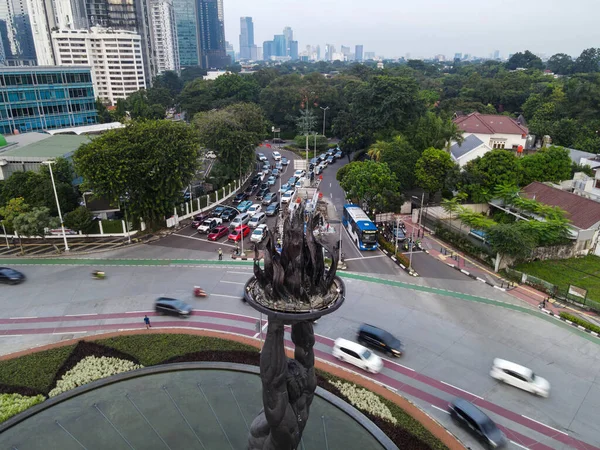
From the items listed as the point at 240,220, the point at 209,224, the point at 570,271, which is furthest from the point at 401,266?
the point at 209,224

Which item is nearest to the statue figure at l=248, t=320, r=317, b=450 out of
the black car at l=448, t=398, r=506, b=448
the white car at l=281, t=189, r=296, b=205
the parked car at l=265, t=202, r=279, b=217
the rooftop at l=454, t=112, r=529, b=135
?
the black car at l=448, t=398, r=506, b=448

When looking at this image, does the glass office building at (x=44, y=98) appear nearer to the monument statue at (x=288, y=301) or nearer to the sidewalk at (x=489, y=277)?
the sidewalk at (x=489, y=277)

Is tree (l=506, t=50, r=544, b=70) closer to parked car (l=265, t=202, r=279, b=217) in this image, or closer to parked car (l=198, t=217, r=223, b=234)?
parked car (l=265, t=202, r=279, b=217)

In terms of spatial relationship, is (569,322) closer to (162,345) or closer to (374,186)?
(374,186)

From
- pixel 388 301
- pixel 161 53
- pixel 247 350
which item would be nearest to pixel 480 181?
pixel 388 301

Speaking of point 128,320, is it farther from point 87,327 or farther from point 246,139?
point 246,139

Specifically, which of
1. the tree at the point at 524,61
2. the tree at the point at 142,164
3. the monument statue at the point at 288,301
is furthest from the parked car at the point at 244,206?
the tree at the point at 524,61
